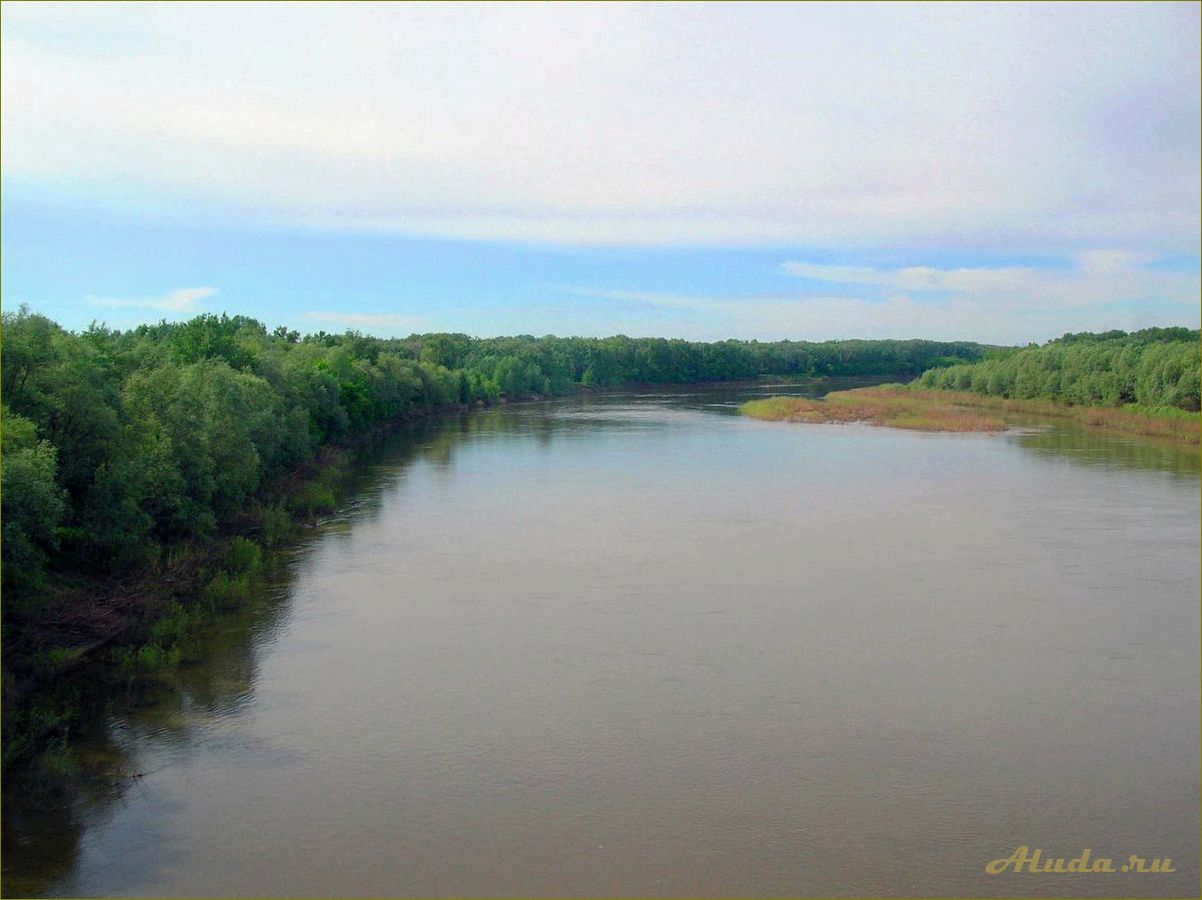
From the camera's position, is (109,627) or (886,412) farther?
(886,412)

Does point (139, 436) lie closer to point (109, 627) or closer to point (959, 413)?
point (109, 627)

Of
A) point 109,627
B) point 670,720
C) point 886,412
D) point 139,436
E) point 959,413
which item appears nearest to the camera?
point 670,720

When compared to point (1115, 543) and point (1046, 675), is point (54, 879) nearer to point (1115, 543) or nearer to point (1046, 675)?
point (1046, 675)

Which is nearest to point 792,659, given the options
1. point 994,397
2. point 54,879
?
point 54,879

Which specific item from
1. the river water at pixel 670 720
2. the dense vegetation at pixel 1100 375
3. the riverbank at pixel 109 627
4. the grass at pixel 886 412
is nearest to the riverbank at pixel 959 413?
the grass at pixel 886 412

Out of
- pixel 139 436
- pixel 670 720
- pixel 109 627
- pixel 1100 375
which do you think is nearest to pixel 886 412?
pixel 1100 375
